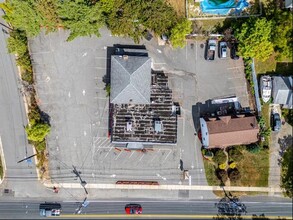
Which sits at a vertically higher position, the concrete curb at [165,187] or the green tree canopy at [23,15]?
the green tree canopy at [23,15]

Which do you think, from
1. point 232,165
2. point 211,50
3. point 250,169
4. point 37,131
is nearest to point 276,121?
point 250,169

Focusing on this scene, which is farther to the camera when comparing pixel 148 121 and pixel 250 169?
pixel 250 169

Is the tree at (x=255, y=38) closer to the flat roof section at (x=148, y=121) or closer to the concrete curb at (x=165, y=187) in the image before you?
the flat roof section at (x=148, y=121)

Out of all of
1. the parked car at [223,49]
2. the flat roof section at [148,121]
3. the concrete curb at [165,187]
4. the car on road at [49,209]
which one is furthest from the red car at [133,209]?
the parked car at [223,49]

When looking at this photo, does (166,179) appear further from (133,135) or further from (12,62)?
(12,62)

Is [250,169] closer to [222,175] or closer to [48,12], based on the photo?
[222,175]

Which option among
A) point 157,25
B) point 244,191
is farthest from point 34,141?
point 244,191

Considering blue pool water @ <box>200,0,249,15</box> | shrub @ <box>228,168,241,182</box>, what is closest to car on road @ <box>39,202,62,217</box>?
shrub @ <box>228,168,241,182</box>
